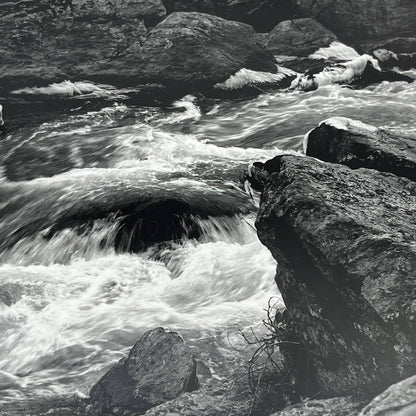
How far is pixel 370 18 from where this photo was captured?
19.7 m

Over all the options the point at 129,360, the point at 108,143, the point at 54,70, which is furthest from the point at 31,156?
the point at 129,360

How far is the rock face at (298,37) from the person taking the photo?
18.9 m

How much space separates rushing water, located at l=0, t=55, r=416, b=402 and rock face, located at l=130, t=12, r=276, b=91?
2.49 m

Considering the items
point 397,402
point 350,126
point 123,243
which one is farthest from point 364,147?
point 397,402

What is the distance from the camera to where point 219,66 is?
16.0 meters

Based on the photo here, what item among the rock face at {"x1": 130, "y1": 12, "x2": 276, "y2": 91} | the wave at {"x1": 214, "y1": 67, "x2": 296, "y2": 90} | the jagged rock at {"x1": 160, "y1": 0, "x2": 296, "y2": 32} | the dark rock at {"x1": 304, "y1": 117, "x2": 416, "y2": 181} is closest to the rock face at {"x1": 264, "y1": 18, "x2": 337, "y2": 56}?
the jagged rock at {"x1": 160, "y1": 0, "x2": 296, "y2": 32}

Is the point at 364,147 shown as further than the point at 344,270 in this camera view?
Yes

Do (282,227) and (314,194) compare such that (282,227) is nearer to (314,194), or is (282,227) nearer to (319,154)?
(314,194)

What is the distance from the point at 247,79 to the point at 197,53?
1580 millimetres

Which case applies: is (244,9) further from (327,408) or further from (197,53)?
(327,408)

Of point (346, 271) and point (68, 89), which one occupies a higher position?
point (346, 271)

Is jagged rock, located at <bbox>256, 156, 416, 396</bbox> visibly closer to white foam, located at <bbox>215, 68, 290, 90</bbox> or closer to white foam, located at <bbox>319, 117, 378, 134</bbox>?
white foam, located at <bbox>319, 117, 378, 134</bbox>

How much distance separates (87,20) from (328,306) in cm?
1616

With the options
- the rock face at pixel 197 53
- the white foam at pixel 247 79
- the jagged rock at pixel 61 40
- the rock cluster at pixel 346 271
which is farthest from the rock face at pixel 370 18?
the rock cluster at pixel 346 271
